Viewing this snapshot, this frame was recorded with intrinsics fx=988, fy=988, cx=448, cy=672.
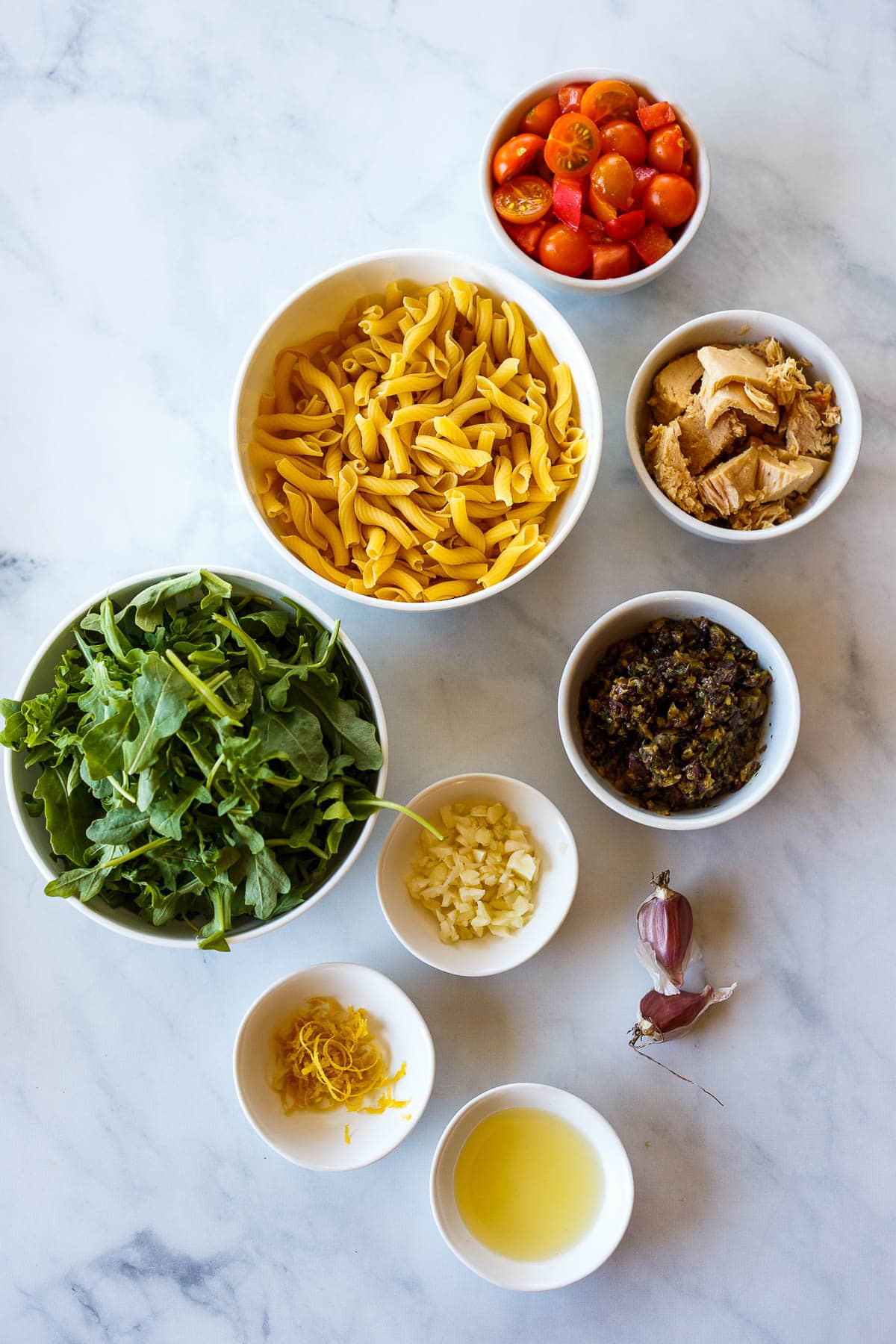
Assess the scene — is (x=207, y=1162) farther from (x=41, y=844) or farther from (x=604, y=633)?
(x=604, y=633)

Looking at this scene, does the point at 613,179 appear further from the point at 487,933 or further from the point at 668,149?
the point at 487,933

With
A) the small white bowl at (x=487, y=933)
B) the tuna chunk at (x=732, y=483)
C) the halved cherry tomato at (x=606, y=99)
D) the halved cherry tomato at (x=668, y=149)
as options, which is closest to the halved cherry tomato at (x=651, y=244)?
the halved cherry tomato at (x=668, y=149)

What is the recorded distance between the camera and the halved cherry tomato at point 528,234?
5.70 ft

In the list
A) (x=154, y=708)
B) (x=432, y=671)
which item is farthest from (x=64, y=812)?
(x=432, y=671)

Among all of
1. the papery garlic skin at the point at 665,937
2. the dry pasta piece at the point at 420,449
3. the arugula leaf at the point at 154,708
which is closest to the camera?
the arugula leaf at the point at 154,708

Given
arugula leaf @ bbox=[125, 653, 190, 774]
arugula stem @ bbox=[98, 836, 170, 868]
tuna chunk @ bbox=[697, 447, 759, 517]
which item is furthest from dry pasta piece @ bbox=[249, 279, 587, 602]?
arugula stem @ bbox=[98, 836, 170, 868]

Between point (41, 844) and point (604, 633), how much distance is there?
39.4 inches

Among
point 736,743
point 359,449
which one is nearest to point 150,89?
point 359,449

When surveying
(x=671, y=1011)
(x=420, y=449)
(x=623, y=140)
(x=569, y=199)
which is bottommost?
(x=671, y=1011)

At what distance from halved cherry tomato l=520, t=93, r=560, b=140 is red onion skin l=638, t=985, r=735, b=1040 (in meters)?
1.55

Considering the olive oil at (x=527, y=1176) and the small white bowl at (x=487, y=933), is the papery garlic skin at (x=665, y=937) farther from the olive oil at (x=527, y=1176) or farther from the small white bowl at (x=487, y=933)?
the olive oil at (x=527, y=1176)

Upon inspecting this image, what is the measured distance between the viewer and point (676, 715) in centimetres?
164

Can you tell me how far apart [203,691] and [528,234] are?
991 millimetres

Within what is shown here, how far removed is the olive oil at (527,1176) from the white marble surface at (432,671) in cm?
9
